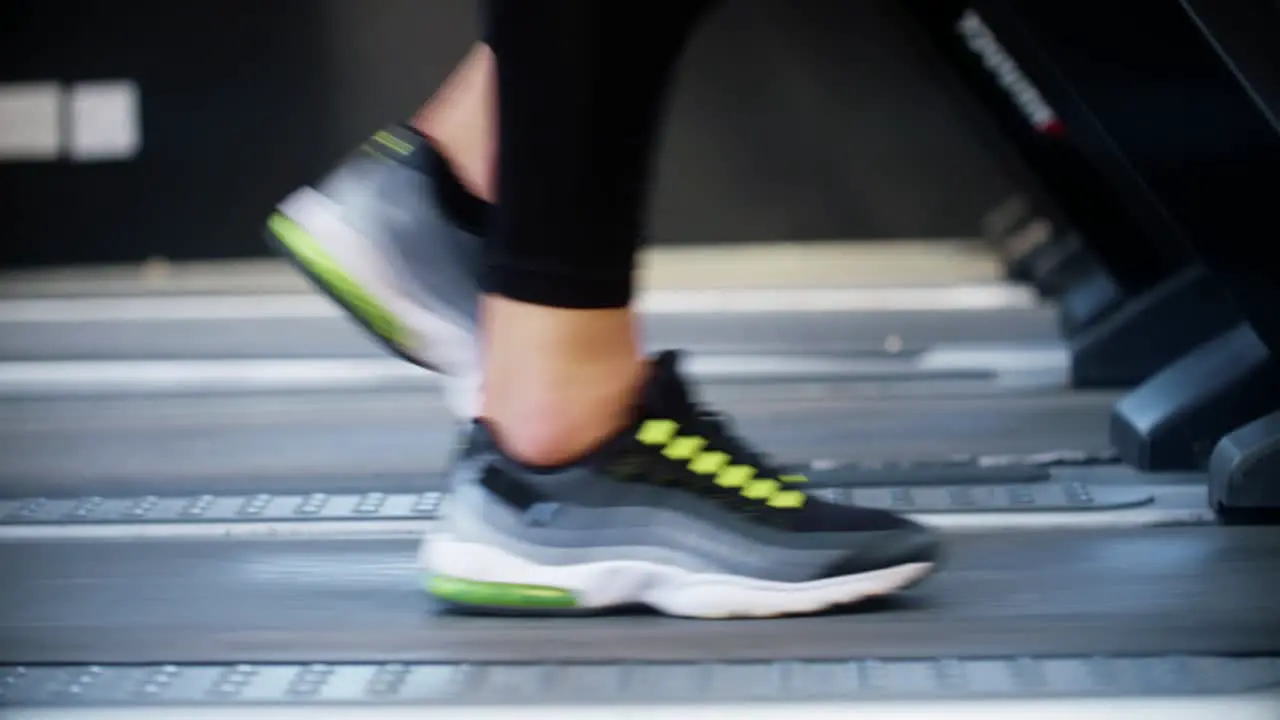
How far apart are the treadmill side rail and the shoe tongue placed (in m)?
0.79

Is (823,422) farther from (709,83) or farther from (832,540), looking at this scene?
(709,83)

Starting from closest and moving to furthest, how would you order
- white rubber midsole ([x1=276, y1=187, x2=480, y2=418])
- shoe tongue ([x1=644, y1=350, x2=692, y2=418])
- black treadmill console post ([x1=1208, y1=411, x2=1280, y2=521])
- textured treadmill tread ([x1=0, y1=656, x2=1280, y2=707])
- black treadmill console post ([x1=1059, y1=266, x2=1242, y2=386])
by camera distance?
textured treadmill tread ([x1=0, y1=656, x2=1280, y2=707]) < shoe tongue ([x1=644, y1=350, x2=692, y2=418]) < white rubber midsole ([x1=276, y1=187, x2=480, y2=418]) < black treadmill console post ([x1=1208, y1=411, x2=1280, y2=521]) < black treadmill console post ([x1=1059, y1=266, x2=1242, y2=386])

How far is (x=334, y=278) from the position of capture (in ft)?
4.02

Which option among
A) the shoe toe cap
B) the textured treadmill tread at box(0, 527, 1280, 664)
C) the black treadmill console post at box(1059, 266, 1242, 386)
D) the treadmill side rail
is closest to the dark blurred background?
the black treadmill console post at box(1059, 266, 1242, 386)

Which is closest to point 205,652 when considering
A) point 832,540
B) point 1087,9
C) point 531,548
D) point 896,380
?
point 531,548

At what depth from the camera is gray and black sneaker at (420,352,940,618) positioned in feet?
→ 3.54

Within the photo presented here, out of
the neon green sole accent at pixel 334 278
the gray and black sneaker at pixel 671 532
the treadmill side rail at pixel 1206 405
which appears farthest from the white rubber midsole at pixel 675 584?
the treadmill side rail at pixel 1206 405

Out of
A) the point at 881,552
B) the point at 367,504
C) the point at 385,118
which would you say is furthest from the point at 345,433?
the point at 385,118

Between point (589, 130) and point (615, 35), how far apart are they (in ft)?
0.19

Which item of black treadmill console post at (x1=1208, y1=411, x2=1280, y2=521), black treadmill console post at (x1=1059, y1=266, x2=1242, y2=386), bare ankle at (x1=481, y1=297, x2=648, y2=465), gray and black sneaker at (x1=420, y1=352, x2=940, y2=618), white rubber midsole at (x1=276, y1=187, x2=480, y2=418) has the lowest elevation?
black treadmill console post at (x1=1059, y1=266, x2=1242, y2=386)

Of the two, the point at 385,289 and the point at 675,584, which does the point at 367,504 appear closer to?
the point at 385,289

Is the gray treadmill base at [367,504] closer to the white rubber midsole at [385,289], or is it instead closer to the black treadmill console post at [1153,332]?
the white rubber midsole at [385,289]

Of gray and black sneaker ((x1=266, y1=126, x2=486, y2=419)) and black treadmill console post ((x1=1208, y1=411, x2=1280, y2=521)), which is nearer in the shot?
gray and black sneaker ((x1=266, y1=126, x2=486, y2=419))

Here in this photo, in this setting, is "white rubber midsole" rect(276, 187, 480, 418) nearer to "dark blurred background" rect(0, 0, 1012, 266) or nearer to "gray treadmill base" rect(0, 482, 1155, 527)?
"gray treadmill base" rect(0, 482, 1155, 527)
